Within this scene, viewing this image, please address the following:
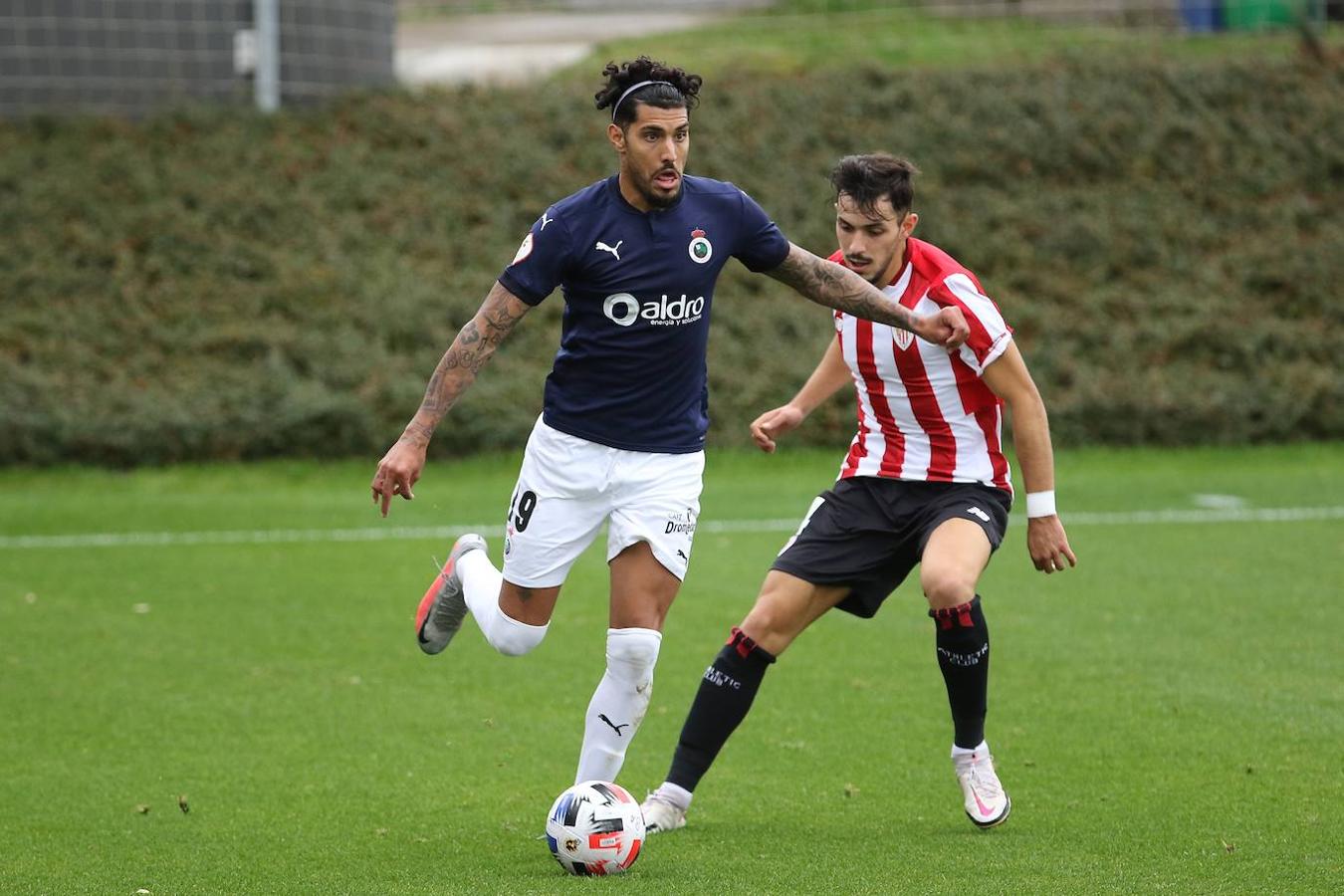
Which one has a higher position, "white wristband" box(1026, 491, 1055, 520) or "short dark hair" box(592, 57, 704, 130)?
"short dark hair" box(592, 57, 704, 130)

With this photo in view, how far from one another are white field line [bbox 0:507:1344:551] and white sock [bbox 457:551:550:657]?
→ 620cm

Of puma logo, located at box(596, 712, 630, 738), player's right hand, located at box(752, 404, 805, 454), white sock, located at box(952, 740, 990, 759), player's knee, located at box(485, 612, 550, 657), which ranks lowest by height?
white sock, located at box(952, 740, 990, 759)

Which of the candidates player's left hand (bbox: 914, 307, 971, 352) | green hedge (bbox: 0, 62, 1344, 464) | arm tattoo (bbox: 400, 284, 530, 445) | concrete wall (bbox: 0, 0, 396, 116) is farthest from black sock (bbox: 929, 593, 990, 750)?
concrete wall (bbox: 0, 0, 396, 116)

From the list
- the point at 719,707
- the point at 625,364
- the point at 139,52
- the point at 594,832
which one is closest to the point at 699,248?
the point at 625,364

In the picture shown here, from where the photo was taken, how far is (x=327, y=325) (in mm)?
17250

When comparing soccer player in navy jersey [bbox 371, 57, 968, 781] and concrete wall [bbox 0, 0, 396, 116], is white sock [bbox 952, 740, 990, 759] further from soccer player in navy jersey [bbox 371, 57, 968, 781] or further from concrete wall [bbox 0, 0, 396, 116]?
concrete wall [bbox 0, 0, 396, 116]

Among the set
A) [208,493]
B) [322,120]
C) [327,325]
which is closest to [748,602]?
[208,493]

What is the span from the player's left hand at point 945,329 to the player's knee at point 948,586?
775 millimetres

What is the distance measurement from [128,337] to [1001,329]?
1299 cm

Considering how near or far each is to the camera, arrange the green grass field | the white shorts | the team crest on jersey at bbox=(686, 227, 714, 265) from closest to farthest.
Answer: the team crest on jersey at bbox=(686, 227, 714, 265), the white shorts, the green grass field

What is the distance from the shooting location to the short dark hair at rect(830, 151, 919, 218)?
5902 mm

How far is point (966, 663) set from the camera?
5926mm

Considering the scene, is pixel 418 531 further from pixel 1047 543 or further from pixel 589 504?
pixel 1047 543

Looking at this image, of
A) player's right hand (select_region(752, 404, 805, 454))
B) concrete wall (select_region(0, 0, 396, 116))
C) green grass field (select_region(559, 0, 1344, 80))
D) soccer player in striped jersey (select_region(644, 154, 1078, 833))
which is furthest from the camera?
green grass field (select_region(559, 0, 1344, 80))
